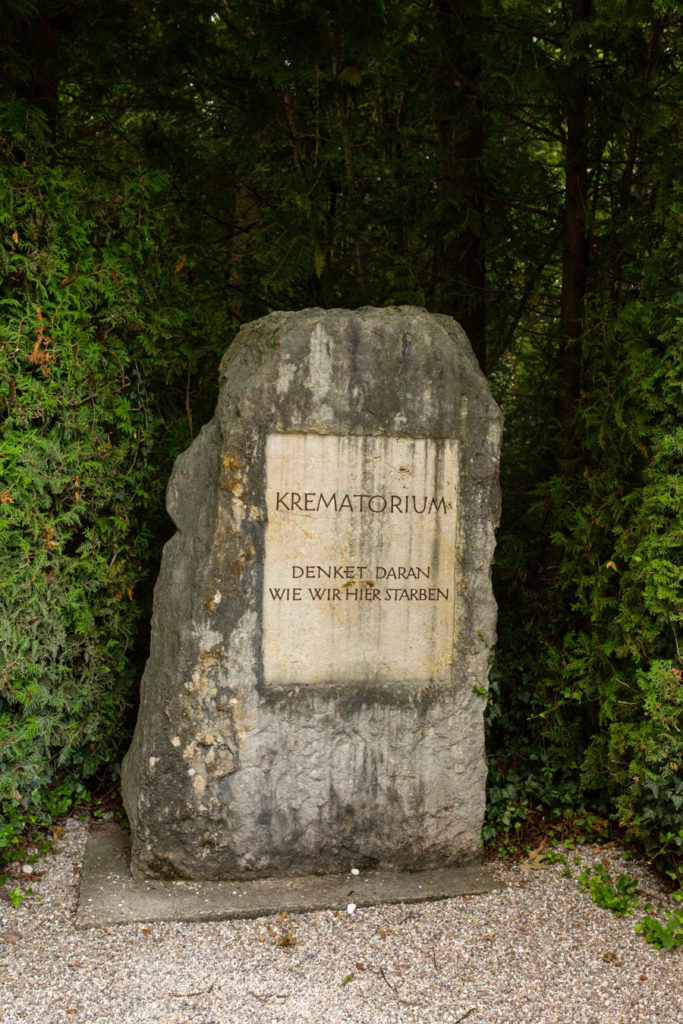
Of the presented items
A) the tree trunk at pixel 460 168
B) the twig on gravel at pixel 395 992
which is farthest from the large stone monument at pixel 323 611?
the tree trunk at pixel 460 168

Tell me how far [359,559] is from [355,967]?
1.65 meters

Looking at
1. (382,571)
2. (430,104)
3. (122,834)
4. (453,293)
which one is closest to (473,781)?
(382,571)

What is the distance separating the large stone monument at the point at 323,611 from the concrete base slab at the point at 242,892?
0.07m

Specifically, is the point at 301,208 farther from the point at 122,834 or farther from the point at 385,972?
the point at 385,972

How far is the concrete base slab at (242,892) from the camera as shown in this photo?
374cm

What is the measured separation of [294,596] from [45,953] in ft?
5.66

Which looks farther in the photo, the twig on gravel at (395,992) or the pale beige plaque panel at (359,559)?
the pale beige plaque panel at (359,559)

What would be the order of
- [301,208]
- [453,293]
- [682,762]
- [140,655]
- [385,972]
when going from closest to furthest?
[385,972] < [682,762] < [140,655] < [301,208] < [453,293]

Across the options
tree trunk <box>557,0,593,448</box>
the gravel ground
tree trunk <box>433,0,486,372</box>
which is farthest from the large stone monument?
tree trunk <box>433,0,486,372</box>

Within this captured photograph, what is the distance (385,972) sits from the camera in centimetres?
343

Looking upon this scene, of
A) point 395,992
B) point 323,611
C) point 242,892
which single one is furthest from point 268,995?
point 323,611

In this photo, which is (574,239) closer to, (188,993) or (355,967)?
(355,967)

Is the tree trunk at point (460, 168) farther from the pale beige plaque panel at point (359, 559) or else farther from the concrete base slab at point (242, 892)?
the concrete base slab at point (242, 892)

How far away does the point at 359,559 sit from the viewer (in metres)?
4.03
